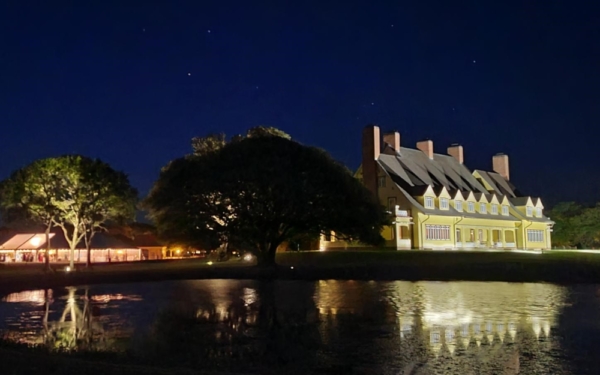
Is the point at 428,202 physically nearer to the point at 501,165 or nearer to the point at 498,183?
the point at 498,183

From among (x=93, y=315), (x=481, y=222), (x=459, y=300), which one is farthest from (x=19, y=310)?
(x=481, y=222)

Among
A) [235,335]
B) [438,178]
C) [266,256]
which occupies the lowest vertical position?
[235,335]

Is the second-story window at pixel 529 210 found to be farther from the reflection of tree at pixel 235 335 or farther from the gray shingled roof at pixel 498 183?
the reflection of tree at pixel 235 335

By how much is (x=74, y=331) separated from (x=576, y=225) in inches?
3318

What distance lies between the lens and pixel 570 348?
1177 cm

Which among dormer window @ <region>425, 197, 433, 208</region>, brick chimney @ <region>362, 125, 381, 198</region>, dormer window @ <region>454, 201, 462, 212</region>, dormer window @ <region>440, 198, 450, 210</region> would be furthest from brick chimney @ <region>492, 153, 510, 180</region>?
brick chimney @ <region>362, 125, 381, 198</region>

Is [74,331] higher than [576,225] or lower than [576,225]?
lower

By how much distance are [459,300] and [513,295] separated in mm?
3422

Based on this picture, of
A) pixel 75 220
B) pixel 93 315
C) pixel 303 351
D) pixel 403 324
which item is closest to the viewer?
pixel 303 351

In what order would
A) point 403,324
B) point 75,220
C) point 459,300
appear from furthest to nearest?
point 75,220 < point 459,300 < point 403,324

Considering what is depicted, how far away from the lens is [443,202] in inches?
2494

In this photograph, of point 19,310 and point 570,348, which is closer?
point 570,348

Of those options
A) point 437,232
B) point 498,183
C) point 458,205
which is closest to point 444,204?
point 458,205

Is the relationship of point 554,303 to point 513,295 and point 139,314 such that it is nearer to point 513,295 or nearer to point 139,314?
point 513,295
